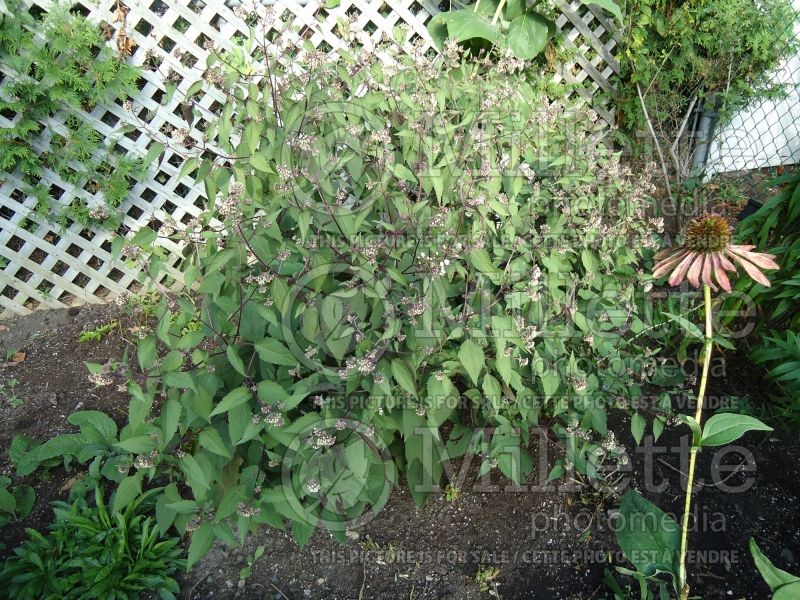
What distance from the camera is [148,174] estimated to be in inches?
129

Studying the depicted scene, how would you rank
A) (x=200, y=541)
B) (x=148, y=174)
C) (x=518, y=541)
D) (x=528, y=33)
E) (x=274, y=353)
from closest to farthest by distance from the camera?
(x=274, y=353)
(x=200, y=541)
(x=518, y=541)
(x=148, y=174)
(x=528, y=33)

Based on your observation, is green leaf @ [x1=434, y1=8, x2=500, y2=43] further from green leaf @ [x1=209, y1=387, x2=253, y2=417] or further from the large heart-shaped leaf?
green leaf @ [x1=209, y1=387, x2=253, y2=417]

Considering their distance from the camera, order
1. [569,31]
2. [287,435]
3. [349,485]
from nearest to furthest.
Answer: [287,435] → [349,485] → [569,31]

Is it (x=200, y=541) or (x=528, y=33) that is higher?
(x=528, y=33)

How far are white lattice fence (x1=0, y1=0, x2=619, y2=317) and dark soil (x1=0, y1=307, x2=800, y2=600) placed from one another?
123cm

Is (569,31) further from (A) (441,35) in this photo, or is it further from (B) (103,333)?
(B) (103,333)

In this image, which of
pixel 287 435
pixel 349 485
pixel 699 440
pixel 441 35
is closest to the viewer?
pixel 699 440

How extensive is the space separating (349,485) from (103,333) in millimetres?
2039

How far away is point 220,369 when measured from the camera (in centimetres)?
183

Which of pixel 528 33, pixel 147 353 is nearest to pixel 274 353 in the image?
pixel 147 353

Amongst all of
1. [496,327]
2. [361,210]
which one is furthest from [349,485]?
[361,210]

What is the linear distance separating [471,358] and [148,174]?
2461 millimetres

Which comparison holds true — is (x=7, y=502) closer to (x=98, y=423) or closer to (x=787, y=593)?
(x=98, y=423)

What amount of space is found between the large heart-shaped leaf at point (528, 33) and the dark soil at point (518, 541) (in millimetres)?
2361
